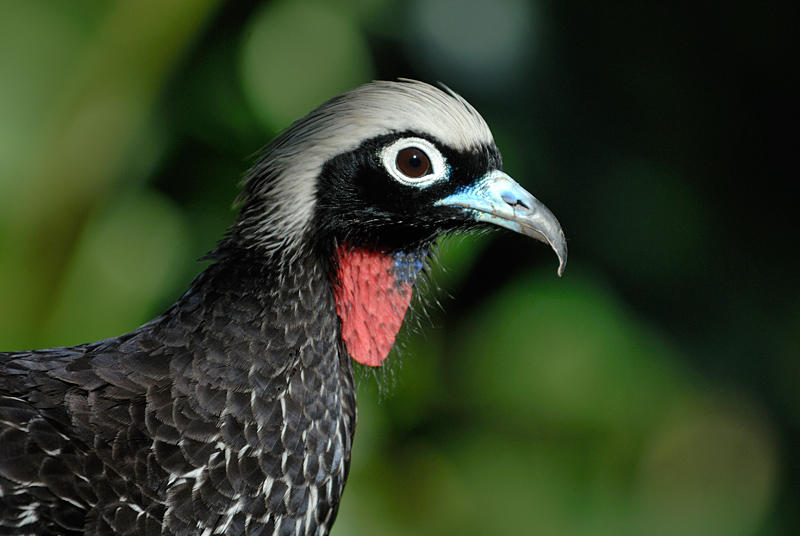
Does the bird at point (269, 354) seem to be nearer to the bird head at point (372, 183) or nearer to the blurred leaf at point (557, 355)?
the bird head at point (372, 183)

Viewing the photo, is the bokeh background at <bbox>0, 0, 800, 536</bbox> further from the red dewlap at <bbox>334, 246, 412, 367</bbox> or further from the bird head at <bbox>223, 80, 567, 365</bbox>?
the bird head at <bbox>223, 80, 567, 365</bbox>

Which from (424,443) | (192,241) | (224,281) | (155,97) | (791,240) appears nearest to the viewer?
(224,281)

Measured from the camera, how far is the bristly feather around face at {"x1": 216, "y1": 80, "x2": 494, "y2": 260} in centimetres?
212

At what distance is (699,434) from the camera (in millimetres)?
4629

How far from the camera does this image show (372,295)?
2285 millimetres

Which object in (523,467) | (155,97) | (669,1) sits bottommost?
(523,467)

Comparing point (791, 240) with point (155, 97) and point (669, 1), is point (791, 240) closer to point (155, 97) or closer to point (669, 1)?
point (669, 1)

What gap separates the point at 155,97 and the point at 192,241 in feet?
2.23

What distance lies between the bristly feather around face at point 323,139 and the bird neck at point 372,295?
0.55 feet

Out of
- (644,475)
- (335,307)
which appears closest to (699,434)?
(644,475)

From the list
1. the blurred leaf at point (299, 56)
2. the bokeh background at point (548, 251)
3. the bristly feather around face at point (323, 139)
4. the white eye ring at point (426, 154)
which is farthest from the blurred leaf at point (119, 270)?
the white eye ring at point (426, 154)

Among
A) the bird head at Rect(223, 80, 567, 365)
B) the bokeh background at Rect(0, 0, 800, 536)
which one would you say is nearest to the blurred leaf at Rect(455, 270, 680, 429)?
the bokeh background at Rect(0, 0, 800, 536)

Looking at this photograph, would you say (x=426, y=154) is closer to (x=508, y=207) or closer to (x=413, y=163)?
(x=413, y=163)

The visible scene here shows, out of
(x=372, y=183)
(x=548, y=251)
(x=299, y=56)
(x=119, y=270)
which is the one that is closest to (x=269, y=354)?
(x=372, y=183)
